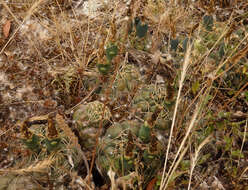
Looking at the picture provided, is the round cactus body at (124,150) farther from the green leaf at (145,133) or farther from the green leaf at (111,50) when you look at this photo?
the green leaf at (111,50)

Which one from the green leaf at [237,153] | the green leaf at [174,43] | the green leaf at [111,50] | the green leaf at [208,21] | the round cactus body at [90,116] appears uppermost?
the green leaf at [208,21]

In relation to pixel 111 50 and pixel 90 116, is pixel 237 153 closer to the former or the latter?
pixel 90 116

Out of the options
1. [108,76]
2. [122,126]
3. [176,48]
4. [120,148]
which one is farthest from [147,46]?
[120,148]

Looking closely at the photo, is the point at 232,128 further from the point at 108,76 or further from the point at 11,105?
the point at 11,105

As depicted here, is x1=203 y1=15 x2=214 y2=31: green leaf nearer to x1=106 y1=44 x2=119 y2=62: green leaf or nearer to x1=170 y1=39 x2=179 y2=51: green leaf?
x1=170 y1=39 x2=179 y2=51: green leaf

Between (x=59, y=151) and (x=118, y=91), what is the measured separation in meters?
0.55

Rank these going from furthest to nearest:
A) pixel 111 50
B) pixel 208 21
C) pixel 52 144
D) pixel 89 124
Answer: pixel 208 21 < pixel 111 50 < pixel 89 124 < pixel 52 144

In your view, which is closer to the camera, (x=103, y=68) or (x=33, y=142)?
(x=33, y=142)

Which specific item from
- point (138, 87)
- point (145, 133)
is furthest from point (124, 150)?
point (138, 87)

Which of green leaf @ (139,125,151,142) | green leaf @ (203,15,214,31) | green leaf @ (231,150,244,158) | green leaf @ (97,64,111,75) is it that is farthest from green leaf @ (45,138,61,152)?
green leaf @ (203,15,214,31)

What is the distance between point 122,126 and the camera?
5.16ft

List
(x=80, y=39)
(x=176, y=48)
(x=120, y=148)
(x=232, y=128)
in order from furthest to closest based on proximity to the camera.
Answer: (x=80, y=39), (x=176, y=48), (x=232, y=128), (x=120, y=148)

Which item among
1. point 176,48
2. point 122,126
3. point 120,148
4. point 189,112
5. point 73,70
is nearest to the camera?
point 120,148

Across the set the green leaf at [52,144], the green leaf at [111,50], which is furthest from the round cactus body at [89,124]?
the green leaf at [111,50]
